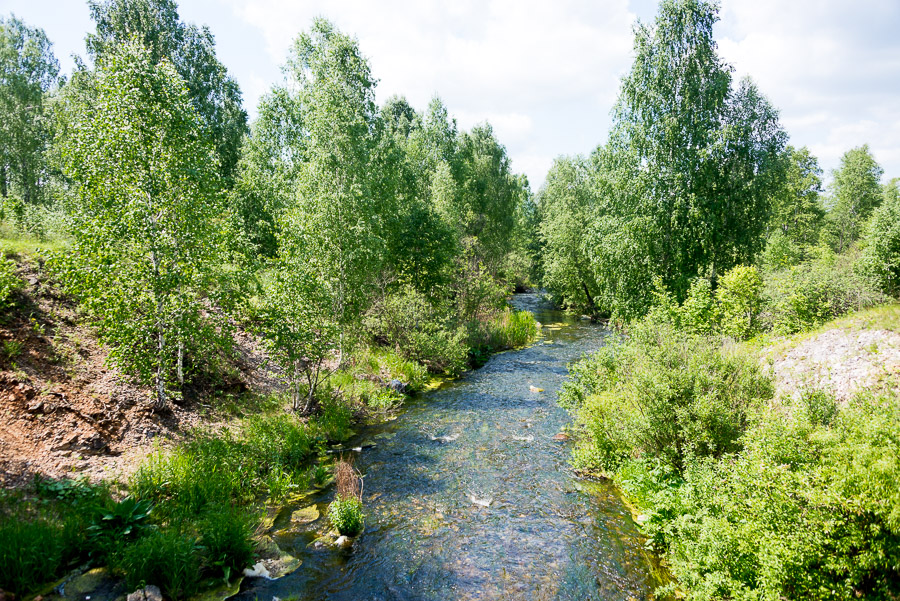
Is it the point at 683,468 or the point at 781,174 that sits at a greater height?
the point at 781,174

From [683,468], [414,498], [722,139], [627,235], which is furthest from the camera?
[627,235]

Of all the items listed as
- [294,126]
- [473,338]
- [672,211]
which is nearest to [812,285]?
[672,211]

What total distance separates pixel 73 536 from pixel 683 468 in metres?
12.0

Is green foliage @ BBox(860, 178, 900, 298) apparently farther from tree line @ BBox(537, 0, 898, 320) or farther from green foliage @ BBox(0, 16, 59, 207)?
green foliage @ BBox(0, 16, 59, 207)

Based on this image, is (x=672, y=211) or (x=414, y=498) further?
(x=672, y=211)

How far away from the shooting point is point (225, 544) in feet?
26.1

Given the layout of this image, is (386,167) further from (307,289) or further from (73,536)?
(73,536)

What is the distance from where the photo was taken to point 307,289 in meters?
14.4

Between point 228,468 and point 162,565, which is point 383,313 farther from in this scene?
point 162,565

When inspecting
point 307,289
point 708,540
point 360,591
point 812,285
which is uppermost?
point 307,289

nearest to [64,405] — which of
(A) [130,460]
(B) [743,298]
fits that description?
(A) [130,460]

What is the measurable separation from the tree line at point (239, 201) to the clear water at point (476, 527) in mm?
5010

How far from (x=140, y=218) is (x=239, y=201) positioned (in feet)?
60.5

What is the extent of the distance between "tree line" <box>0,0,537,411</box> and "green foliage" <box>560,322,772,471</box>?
9.10 metres
